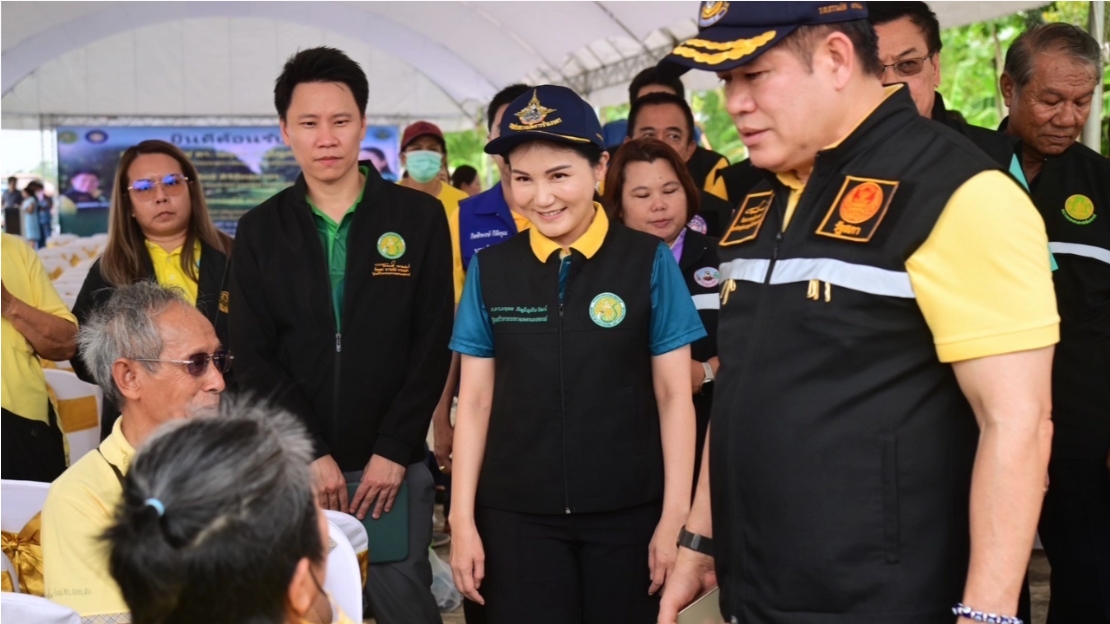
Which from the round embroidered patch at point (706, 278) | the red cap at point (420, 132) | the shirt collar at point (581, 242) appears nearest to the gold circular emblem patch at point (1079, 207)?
the round embroidered patch at point (706, 278)

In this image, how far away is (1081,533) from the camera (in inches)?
122

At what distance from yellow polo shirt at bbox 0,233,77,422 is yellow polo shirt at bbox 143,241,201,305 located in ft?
1.06

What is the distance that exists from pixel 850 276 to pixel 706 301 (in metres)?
1.68

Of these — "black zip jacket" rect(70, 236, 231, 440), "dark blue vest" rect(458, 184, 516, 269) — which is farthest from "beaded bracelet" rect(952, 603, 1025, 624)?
"black zip jacket" rect(70, 236, 231, 440)

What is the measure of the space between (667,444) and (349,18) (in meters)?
17.3

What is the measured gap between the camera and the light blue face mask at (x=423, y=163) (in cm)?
644

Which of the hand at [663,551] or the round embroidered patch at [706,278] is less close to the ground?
the round embroidered patch at [706,278]

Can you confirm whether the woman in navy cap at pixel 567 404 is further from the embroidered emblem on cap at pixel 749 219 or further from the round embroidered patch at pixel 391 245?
the embroidered emblem on cap at pixel 749 219

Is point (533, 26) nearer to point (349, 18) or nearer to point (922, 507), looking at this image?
point (349, 18)

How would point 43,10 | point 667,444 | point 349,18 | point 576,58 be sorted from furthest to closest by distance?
point 349,18 < point 43,10 < point 576,58 < point 667,444

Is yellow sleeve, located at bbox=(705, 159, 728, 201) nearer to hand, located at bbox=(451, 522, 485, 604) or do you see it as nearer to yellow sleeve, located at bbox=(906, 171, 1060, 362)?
hand, located at bbox=(451, 522, 485, 604)

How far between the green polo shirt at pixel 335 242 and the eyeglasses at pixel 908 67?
1391 millimetres

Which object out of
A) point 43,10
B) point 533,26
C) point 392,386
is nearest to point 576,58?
point 533,26

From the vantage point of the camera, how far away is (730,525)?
1730mm
